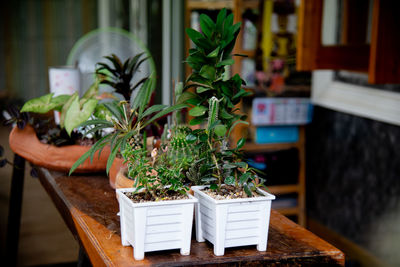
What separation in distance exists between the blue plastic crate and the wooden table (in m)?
2.07

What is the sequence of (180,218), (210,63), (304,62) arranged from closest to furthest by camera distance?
(180,218)
(210,63)
(304,62)

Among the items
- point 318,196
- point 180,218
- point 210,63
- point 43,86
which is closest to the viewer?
point 180,218

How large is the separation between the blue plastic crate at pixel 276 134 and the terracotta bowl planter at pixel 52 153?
1854 mm

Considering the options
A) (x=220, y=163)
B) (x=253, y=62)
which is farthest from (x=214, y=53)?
(x=253, y=62)

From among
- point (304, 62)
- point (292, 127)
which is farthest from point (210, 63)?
point (292, 127)

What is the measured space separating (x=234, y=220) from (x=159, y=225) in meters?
0.15

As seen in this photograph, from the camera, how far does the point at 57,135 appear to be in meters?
1.66

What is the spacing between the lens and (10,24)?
3.13 meters

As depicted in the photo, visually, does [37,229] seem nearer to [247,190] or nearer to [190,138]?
[190,138]

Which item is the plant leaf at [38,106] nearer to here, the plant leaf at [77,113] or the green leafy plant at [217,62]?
the plant leaf at [77,113]

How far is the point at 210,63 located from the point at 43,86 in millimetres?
2373

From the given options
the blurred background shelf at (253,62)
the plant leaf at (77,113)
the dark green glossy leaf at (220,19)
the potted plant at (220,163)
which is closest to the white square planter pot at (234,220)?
the potted plant at (220,163)

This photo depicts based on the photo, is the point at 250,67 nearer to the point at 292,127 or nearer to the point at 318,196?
the point at 292,127

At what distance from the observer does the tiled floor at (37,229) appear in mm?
3066
